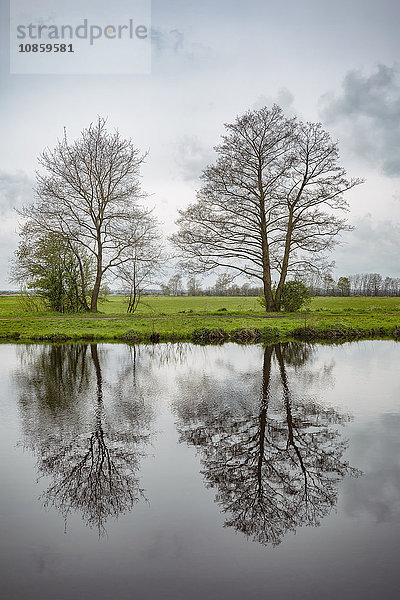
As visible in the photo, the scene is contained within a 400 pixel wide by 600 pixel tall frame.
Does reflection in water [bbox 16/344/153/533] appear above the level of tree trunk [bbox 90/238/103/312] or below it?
below

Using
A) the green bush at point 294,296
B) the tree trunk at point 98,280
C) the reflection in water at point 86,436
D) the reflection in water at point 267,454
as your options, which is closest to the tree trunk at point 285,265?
the green bush at point 294,296

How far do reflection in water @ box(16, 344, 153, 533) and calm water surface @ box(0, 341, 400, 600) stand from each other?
26 mm

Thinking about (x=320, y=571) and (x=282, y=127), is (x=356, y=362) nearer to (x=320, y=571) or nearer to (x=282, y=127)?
(x=320, y=571)

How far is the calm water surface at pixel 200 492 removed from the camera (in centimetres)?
316

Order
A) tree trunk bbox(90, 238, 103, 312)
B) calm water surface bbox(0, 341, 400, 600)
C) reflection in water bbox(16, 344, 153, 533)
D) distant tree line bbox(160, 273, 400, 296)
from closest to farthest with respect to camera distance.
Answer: calm water surface bbox(0, 341, 400, 600) < reflection in water bbox(16, 344, 153, 533) < tree trunk bbox(90, 238, 103, 312) < distant tree line bbox(160, 273, 400, 296)

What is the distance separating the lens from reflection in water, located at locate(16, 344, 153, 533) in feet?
14.0

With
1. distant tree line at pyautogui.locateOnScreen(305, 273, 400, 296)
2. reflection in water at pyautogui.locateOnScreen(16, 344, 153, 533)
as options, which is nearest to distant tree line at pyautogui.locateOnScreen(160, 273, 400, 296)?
distant tree line at pyautogui.locateOnScreen(305, 273, 400, 296)

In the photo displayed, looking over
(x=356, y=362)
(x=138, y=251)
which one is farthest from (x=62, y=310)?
(x=356, y=362)

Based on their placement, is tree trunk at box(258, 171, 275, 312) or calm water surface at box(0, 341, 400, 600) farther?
tree trunk at box(258, 171, 275, 312)

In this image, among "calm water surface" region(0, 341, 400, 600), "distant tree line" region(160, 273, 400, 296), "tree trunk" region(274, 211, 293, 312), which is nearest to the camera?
"calm water surface" region(0, 341, 400, 600)

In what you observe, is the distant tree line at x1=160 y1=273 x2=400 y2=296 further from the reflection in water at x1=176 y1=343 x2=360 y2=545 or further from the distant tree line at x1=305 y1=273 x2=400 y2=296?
the reflection in water at x1=176 y1=343 x2=360 y2=545

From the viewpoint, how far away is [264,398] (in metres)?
8.01

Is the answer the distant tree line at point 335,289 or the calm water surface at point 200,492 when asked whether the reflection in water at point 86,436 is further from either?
the distant tree line at point 335,289

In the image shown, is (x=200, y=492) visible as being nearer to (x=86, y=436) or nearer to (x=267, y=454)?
(x=267, y=454)
